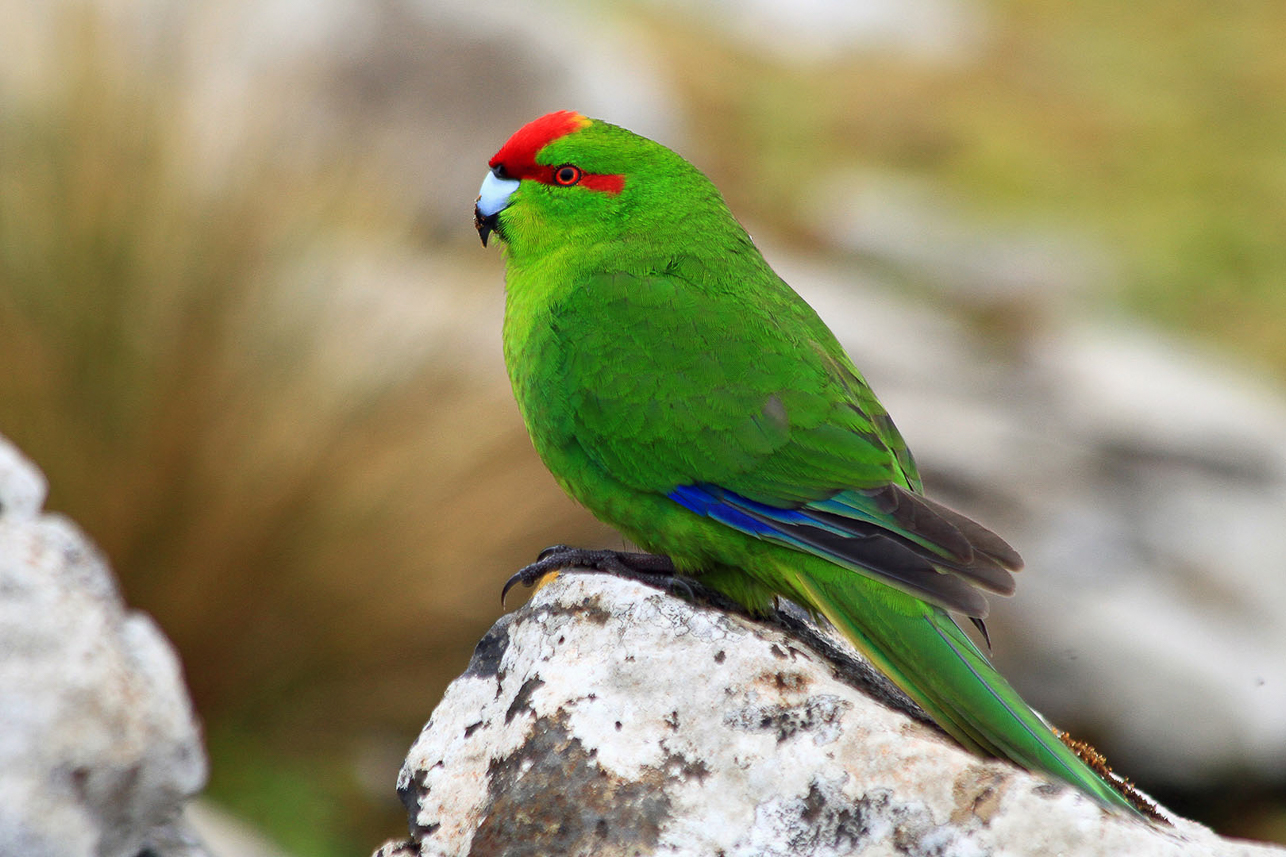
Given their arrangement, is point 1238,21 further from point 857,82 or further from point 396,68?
point 396,68

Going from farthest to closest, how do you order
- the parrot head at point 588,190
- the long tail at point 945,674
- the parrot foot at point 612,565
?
the parrot head at point 588,190
the parrot foot at point 612,565
the long tail at point 945,674

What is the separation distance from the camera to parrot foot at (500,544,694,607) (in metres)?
2.75

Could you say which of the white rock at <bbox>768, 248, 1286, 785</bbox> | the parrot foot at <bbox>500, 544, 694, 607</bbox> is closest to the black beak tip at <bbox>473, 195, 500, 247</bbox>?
the parrot foot at <bbox>500, 544, 694, 607</bbox>

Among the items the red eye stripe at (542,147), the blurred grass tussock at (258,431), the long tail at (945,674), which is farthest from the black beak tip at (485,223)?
the blurred grass tussock at (258,431)

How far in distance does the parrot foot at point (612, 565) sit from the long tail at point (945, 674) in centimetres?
34

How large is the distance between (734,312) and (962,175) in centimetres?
783

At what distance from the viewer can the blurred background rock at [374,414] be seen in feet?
16.9

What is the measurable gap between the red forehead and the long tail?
1.36 meters

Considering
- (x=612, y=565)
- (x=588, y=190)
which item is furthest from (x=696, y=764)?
(x=588, y=190)

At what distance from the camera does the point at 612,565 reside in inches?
109

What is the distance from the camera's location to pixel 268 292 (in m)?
5.31

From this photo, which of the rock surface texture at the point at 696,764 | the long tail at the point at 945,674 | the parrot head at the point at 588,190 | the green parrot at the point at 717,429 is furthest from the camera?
the parrot head at the point at 588,190

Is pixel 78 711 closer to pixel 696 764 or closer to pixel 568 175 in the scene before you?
pixel 696 764

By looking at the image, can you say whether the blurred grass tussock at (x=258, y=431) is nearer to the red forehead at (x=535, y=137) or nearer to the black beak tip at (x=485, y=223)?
the black beak tip at (x=485, y=223)
